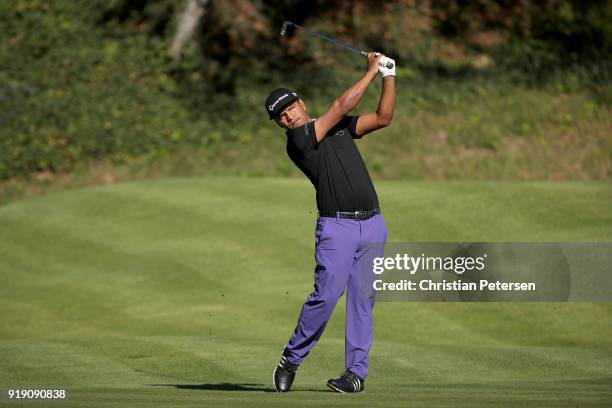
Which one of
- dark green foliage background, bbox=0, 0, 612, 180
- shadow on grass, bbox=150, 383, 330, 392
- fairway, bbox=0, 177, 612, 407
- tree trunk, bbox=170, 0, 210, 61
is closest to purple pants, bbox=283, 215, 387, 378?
fairway, bbox=0, 177, 612, 407

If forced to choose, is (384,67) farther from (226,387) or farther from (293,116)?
(226,387)

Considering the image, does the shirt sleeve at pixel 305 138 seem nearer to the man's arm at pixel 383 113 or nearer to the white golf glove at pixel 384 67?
the man's arm at pixel 383 113

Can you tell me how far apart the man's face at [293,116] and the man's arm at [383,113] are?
15.7 inches

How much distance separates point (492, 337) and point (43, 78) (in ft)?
50.0

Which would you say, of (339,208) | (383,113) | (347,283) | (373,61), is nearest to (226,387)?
(347,283)

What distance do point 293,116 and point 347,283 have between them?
1.22m

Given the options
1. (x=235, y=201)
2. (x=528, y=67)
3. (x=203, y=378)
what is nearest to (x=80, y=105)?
(x=235, y=201)

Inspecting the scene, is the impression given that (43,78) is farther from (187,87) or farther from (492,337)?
(492,337)

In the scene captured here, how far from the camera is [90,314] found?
15258mm

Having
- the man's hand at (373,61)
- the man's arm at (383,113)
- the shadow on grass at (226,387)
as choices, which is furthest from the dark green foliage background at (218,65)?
the man's hand at (373,61)

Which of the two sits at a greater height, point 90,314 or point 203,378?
point 90,314

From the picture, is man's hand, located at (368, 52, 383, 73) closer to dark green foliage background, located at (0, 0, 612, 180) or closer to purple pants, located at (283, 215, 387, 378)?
purple pants, located at (283, 215, 387, 378)

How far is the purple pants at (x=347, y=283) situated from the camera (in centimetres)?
852

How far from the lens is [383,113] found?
27.9 feet
